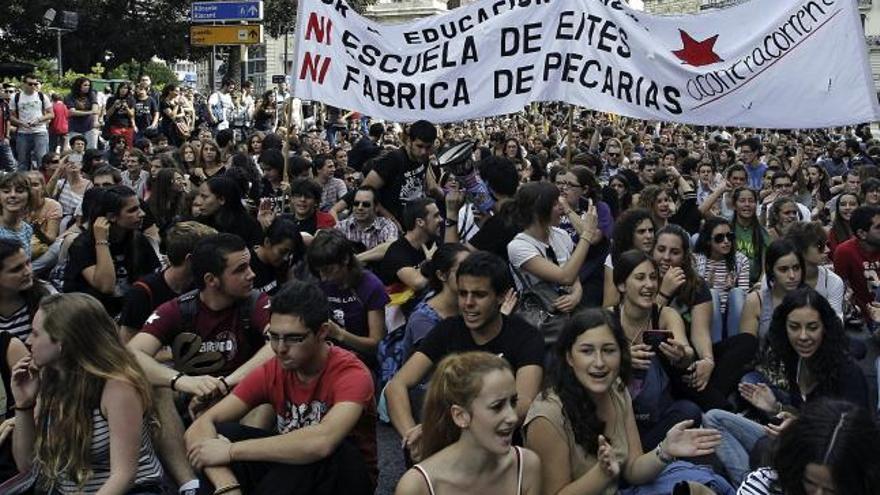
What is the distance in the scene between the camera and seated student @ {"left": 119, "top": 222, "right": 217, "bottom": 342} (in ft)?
19.4

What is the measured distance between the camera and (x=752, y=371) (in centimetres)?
617

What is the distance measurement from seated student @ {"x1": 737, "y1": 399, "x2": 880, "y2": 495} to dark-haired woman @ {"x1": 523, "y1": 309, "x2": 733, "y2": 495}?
729 mm

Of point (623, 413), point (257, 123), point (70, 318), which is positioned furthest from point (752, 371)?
point (257, 123)

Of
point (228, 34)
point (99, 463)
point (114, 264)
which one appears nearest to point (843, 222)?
point (114, 264)

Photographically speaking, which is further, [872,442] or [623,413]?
[623,413]

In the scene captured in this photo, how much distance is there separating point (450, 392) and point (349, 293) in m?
2.92

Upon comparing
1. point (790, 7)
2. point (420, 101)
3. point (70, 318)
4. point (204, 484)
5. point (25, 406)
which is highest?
point (790, 7)

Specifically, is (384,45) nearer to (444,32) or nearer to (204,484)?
(444,32)

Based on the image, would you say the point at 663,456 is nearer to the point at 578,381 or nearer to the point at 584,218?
the point at 578,381

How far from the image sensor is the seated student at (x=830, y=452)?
11.3ft

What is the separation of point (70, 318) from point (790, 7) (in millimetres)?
6472

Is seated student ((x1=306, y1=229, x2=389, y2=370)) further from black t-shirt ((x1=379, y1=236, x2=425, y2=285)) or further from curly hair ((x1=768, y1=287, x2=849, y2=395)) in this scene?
curly hair ((x1=768, y1=287, x2=849, y2=395))

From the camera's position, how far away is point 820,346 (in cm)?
562

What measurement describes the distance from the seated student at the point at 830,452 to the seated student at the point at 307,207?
5.67 m
